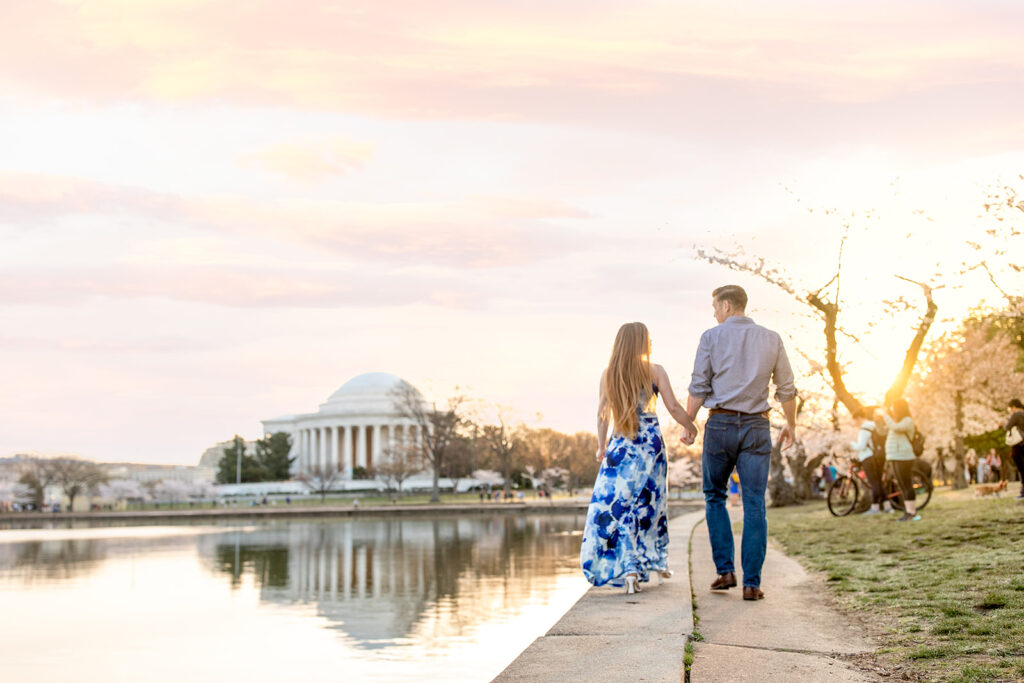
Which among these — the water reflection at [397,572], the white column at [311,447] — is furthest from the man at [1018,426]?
the white column at [311,447]

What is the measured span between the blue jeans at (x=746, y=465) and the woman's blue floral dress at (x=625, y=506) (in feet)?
1.48

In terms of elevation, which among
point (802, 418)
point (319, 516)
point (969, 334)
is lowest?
point (319, 516)

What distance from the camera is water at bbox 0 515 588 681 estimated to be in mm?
11727

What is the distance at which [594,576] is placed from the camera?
809 centimetres

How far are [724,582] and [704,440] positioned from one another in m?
1.17

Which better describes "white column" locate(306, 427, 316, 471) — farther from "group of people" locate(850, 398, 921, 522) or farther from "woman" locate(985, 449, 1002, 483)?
"group of people" locate(850, 398, 921, 522)

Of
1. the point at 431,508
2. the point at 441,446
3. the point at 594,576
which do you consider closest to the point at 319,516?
the point at 431,508

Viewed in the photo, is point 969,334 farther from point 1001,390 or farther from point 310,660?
point 310,660

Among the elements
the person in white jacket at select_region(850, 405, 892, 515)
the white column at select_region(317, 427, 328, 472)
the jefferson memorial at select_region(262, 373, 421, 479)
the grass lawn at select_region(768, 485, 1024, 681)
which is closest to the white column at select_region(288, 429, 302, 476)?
Result: the jefferson memorial at select_region(262, 373, 421, 479)

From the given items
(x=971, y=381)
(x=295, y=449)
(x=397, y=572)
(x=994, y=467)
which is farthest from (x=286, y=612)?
(x=295, y=449)

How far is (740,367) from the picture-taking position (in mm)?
7734

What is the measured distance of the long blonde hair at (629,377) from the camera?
7930 millimetres

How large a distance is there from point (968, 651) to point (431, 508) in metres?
60.7

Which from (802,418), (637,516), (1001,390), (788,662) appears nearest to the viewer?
(788,662)
